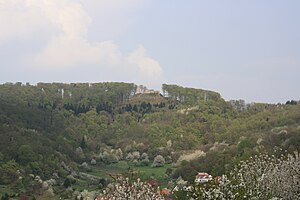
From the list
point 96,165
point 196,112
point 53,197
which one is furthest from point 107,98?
point 53,197

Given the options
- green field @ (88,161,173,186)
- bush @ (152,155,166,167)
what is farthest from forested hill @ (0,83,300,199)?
bush @ (152,155,166,167)

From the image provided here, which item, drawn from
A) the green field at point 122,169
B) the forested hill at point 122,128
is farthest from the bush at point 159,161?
the forested hill at point 122,128

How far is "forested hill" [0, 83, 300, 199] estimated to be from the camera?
88.9 m

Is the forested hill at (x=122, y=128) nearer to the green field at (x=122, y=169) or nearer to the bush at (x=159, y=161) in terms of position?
the green field at (x=122, y=169)

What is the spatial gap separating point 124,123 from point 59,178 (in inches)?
1880

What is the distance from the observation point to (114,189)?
20.3 m

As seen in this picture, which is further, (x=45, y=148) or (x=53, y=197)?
(x=45, y=148)

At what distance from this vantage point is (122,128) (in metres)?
135

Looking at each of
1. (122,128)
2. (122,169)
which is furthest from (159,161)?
(122,128)

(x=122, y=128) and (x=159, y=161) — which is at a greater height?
(x=122, y=128)

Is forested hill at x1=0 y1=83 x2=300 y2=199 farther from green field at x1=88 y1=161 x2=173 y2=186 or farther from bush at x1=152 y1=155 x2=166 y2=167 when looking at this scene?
bush at x1=152 y1=155 x2=166 y2=167

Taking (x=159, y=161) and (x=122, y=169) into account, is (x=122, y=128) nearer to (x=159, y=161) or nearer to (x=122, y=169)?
(x=159, y=161)

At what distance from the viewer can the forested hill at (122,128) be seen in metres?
88.9

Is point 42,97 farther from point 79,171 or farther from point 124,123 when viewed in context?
point 79,171
